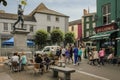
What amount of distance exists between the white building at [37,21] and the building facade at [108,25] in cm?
2840

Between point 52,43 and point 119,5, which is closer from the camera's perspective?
point 119,5

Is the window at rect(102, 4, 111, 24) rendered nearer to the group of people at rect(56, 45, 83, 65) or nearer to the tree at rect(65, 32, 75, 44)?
the group of people at rect(56, 45, 83, 65)

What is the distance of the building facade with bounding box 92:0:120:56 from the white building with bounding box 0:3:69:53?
93.2ft

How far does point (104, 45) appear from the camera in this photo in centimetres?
2700

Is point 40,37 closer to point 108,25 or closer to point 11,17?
point 11,17

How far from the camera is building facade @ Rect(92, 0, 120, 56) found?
79.5 feet

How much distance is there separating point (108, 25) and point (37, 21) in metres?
32.9

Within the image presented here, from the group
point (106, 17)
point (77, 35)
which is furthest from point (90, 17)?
point (106, 17)

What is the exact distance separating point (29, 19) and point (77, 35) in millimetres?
29206

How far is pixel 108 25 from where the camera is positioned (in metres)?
25.5

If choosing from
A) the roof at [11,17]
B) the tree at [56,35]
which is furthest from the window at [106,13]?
the roof at [11,17]

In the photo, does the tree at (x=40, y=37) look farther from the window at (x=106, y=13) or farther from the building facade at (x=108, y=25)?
the window at (x=106, y=13)

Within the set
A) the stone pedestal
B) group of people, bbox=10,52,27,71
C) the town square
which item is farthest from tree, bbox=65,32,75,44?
group of people, bbox=10,52,27,71

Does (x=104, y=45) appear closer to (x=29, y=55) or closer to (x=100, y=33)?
(x=100, y=33)
